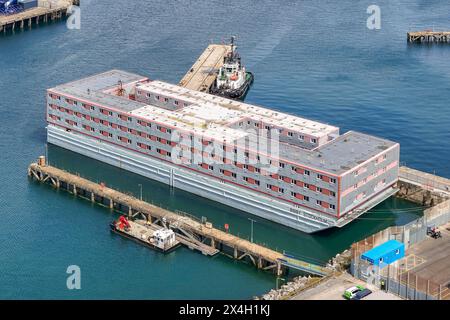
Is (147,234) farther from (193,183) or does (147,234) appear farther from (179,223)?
(193,183)

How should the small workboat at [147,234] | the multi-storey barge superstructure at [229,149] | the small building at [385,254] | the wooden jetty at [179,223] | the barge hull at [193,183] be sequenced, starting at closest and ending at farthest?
the small building at [385,254] < the wooden jetty at [179,223] < the small workboat at [147,234] < the multi-storey barge superstructure at [229,149] < the barge hull at [193,183]

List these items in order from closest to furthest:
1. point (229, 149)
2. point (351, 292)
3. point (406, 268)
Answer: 1. point (351, 292)
2. point (406, 268)
3. point (229, 149)

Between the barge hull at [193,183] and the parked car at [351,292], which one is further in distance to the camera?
the barge hull at [193,183]

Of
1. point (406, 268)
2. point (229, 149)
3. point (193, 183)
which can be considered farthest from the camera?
point (193, 183)

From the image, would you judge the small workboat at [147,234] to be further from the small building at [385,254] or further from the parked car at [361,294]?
the parked car at [361,294]

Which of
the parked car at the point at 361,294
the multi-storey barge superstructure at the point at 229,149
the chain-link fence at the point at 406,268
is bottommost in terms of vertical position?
the parked car at the point at 361,294

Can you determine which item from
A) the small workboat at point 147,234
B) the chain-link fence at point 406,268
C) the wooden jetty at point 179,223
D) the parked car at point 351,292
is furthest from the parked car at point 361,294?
the small workboat at point 147,234

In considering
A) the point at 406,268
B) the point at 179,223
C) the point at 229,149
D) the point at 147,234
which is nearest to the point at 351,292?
the point at 406,268

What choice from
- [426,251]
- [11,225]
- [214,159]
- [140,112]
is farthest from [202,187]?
[426,251]
